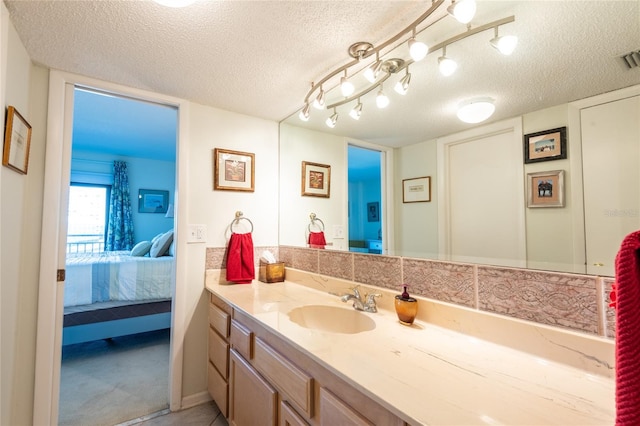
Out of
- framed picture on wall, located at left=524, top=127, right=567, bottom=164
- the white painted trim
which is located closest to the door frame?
the white painted trim

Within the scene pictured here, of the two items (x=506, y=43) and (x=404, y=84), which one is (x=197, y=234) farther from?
(x=506, y=43)

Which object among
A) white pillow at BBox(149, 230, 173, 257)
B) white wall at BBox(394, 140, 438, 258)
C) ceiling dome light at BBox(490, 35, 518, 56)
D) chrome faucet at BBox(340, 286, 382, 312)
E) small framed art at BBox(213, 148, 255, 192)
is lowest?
chrome faucet at BBox(340, 286, 382, 312)

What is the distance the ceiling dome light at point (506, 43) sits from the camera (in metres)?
1.03

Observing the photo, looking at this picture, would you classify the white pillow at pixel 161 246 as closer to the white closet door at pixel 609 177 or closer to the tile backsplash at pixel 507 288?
the tile backsplash at pixel 507 288

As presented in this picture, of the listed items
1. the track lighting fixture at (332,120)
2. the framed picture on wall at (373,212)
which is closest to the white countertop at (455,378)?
the framed picture on wall at (373,212)

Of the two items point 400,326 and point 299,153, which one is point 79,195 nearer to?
point 299,153

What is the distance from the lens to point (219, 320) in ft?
5.56

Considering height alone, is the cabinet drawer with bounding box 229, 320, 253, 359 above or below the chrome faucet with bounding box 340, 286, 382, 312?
below

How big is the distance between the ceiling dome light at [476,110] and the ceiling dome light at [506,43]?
0.17 meters

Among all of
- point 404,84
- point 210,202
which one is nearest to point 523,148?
point 404,84

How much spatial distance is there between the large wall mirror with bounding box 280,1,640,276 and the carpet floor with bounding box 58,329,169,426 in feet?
6.47

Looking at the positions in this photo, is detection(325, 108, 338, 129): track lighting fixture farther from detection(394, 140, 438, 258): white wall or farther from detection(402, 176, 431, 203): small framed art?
detection(402, 176, 431, 203): small framed art

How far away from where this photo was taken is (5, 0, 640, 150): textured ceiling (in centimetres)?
92

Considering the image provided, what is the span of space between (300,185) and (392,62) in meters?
1.08
